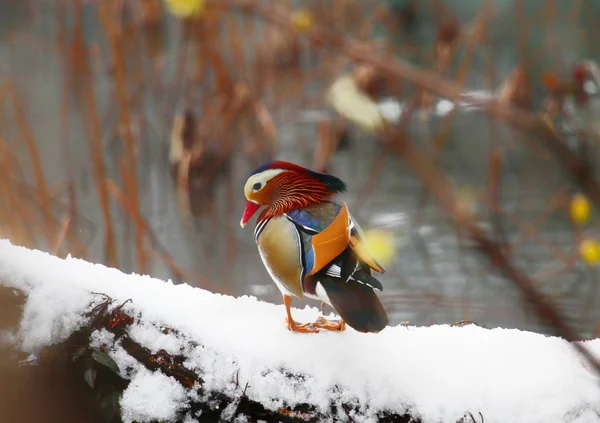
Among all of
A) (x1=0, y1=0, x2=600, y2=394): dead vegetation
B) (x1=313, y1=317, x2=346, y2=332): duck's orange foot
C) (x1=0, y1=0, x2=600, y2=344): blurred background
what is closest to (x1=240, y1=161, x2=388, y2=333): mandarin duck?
(x1=313, y1=317, x2=346, y2=332): duck's orange foot

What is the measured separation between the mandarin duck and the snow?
0.23ft

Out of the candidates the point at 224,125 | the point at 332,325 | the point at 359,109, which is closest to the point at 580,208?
the point at 332,325

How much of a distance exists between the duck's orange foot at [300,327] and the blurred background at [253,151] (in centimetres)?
79

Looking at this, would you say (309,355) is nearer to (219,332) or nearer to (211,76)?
(219,332)

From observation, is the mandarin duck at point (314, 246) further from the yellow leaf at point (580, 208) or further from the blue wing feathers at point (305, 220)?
the yellow leaf at point (580, 208)

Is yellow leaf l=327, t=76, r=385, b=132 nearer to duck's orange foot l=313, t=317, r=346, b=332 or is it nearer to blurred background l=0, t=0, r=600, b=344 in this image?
duck's orange foot l=313, t=317, r=346, b=332

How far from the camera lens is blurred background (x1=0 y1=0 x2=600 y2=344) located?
7.10ft

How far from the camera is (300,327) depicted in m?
0.95

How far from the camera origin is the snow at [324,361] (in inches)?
33.7

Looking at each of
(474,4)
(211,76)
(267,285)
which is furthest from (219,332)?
(474,4)

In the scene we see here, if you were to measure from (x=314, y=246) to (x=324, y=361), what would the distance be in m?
0.15

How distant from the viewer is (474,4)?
4379 millimetres

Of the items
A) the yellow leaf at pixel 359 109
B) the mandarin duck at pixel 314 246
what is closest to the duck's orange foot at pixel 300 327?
the mandarin duck at pixel 314 246

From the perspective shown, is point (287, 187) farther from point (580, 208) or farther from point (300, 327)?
point (580, 208)
